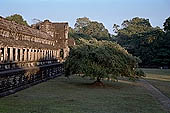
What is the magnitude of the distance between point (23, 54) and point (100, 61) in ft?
24.0

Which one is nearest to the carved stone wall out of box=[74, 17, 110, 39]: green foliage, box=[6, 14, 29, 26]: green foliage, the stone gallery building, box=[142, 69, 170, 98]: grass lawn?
the stone gallery building

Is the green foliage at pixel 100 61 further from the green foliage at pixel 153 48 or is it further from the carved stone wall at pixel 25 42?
the green foliage at pixel 153 48

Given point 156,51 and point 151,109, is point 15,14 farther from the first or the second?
point 151,109

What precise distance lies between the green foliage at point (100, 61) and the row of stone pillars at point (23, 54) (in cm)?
412

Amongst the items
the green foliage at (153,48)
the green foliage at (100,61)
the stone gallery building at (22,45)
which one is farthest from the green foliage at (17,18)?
the green foliage at (100,61)

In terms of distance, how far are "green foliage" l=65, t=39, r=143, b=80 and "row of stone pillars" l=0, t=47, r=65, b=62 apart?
412 centimetres

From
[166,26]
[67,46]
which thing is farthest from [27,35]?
[166,26]

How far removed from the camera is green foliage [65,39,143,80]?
22.1 metres

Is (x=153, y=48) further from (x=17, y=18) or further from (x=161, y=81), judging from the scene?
(x=17, y=18)

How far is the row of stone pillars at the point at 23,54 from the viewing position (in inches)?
738

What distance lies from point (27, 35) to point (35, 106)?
15.8 metres

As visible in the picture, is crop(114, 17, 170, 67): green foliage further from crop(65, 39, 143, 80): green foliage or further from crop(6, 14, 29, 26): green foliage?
crop(65, 39, 143, 80): green foliage

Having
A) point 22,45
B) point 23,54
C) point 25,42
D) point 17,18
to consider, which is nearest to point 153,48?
point 17,18

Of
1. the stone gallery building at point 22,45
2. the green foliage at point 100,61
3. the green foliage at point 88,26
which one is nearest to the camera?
the stone gallery building at point 22,45
